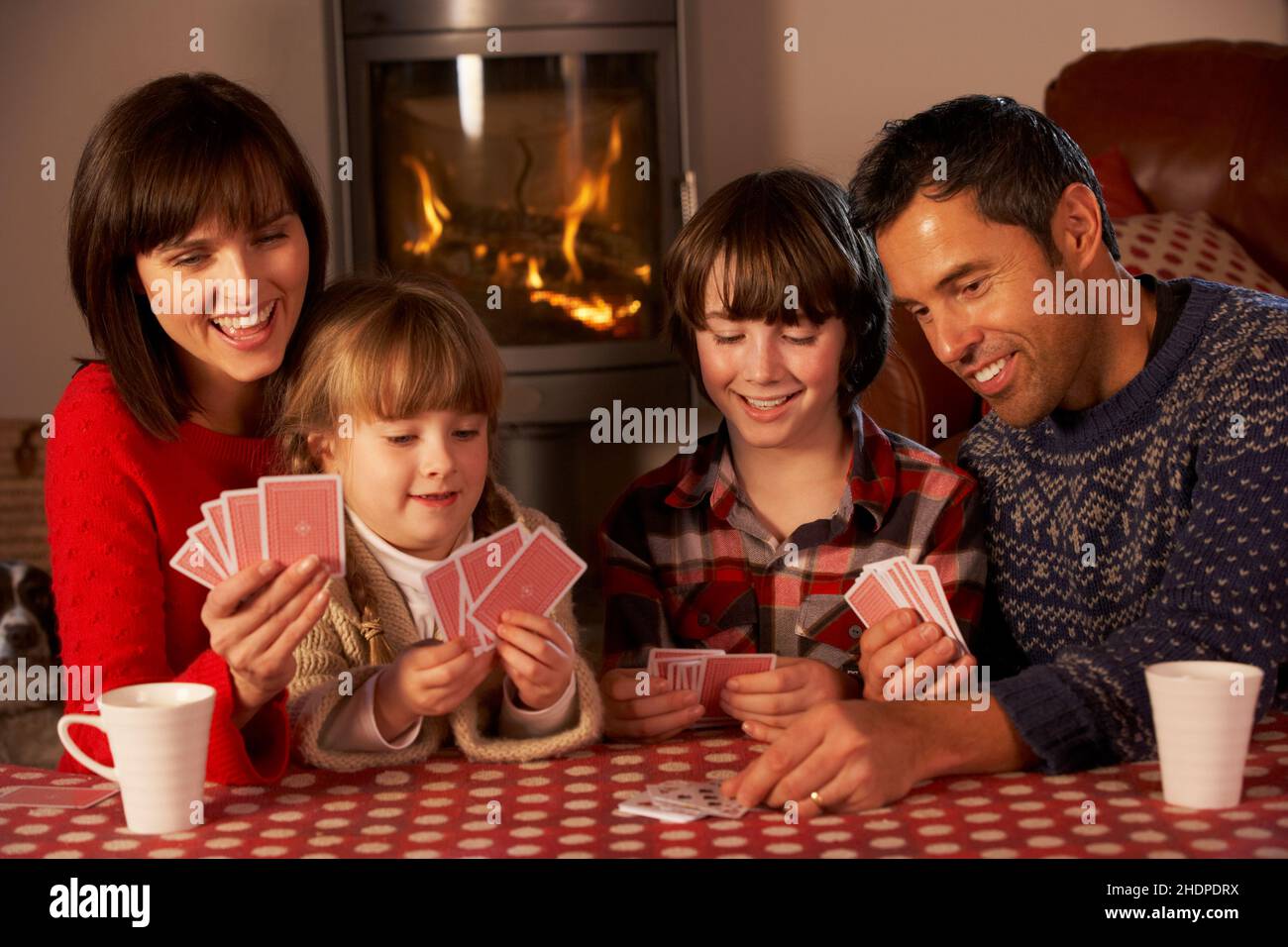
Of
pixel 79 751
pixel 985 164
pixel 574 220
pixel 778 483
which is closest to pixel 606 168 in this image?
pixel 574 220

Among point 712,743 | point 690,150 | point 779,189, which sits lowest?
point 712,743

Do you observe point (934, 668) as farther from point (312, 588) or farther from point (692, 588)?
point (312, 588)

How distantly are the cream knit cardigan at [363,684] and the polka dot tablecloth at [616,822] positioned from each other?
0.05 metres

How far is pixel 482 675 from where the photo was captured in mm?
1547

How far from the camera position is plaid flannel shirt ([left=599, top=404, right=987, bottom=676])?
6.46ft

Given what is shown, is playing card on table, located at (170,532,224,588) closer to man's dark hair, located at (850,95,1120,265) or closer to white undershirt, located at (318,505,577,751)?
white undershirt, located at (318,505,577,751)

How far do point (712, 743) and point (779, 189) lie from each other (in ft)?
2.74

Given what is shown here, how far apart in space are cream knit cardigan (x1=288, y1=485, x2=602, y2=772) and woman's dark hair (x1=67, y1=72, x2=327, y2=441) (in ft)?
1.06

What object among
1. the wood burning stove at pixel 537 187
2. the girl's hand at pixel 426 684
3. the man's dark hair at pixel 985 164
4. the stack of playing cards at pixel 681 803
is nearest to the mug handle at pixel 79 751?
the girl's hand at pixel 426 684

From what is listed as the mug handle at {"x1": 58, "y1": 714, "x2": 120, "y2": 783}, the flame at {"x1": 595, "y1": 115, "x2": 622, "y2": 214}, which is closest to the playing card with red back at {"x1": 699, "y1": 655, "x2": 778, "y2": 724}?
the mug handle at {"x1": 58, "y1": 714, "x2": 120, "y2": 783}

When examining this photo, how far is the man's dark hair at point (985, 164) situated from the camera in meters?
1.84

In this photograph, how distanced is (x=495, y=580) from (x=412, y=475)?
0.23 meters
